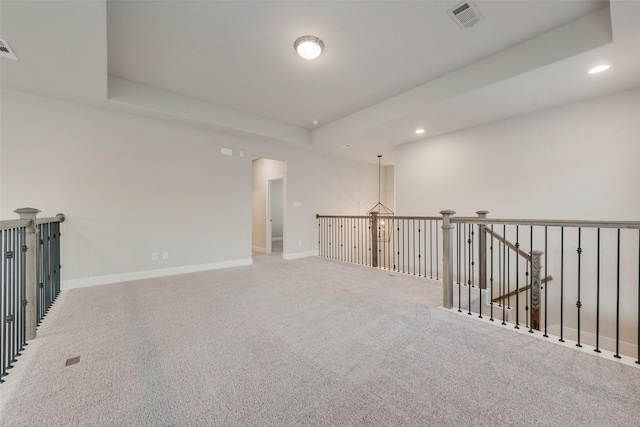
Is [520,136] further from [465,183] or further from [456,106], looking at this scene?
[456,106]

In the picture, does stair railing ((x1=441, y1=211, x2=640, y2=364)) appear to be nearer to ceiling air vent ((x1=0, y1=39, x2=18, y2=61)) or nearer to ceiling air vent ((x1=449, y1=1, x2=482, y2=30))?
ceiling air vent ((x1=449, y1=1, x2=482, y2=30))

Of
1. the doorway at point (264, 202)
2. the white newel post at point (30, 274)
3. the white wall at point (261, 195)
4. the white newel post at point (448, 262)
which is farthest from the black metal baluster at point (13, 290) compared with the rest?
the white wall at point (261, 195)

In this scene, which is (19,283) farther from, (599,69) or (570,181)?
(570,181)

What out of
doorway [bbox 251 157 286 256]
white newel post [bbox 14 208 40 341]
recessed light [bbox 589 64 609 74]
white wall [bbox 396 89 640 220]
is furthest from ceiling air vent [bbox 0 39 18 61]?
white wall [bbox 396 89 640 220]

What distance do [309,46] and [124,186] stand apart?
3.40 meters

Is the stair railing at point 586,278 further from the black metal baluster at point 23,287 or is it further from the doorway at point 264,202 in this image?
the doorway at point 264,202

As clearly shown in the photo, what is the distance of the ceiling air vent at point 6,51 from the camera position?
2.29 m

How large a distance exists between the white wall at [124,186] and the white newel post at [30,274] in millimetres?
1659

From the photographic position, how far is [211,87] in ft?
12.3

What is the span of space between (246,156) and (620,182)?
18.8 feet

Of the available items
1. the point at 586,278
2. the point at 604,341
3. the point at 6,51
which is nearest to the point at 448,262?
the point at 586,278

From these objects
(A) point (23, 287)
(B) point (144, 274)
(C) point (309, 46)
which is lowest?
(B) point (144, 274)

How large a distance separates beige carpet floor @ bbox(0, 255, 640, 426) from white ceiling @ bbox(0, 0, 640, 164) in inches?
103

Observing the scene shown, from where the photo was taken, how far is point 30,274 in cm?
222
